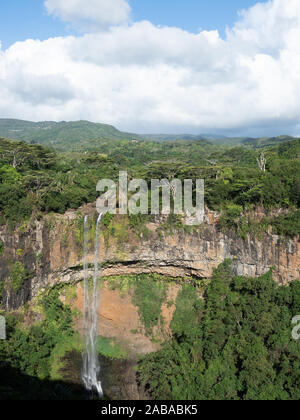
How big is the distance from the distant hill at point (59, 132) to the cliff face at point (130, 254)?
73.0 m

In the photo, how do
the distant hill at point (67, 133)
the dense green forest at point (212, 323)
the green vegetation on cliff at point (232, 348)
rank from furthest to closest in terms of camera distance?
the distant hill at point (67, 133), the dense green forest at point (212, 323), the green vegetation on cliff at point (232, 348)

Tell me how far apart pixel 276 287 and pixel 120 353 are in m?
10.4

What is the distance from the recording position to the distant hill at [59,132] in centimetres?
9339

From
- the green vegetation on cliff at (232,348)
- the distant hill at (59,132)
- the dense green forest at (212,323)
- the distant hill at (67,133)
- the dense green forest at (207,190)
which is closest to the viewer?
the green vegetation on cliff at (232,348)

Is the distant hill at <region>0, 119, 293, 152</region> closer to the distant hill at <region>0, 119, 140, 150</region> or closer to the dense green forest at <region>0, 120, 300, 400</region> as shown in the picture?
the distant hill at <region>0, 119, 140, 150</region>

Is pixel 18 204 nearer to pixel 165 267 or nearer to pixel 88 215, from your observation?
pixel 88 215

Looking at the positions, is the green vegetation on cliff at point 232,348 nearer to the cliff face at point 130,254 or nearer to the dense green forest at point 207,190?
the cliff face at point 130,254

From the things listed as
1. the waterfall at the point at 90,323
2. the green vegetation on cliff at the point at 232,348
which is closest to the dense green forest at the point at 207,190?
the waterfall at the point at 90,323

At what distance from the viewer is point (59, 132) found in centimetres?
10412

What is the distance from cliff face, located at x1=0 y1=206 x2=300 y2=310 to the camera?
1750cm

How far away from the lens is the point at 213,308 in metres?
18.0

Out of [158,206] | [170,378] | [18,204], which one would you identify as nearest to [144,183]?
[158,206]

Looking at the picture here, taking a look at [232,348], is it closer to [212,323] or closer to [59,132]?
[212,323]

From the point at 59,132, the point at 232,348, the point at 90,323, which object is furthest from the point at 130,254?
the point at 59,132
